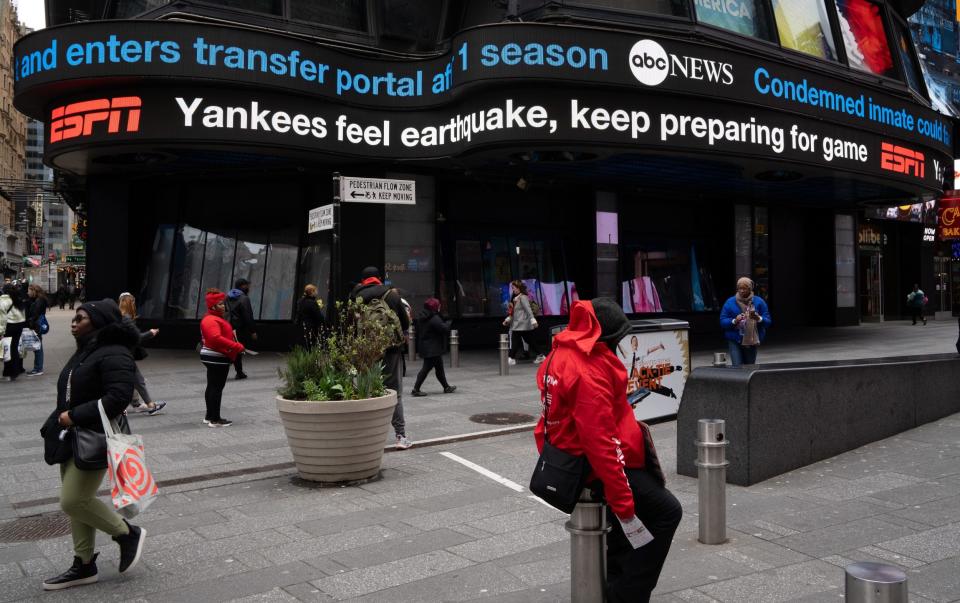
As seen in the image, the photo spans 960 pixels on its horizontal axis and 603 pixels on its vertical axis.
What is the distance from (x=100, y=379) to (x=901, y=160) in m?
20.2

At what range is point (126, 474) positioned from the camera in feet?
14.7

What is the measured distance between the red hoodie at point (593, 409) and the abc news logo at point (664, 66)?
507 inches

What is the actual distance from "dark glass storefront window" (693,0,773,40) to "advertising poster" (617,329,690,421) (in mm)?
10930

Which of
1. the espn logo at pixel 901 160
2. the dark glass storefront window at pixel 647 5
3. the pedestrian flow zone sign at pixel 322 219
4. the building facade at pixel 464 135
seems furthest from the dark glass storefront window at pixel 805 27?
the pedestrian flow zone sign at pixel 322 219

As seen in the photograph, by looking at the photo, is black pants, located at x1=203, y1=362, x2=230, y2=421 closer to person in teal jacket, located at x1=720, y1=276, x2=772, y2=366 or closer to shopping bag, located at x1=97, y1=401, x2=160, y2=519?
shopping bag, located at x1=97, y1=401, x2=160, y2=519

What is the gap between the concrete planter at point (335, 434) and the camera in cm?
664

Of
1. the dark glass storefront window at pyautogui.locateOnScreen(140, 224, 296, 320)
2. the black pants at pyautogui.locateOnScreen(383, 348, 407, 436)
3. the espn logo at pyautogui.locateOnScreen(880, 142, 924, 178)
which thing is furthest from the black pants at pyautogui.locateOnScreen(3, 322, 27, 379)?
the espn logo at pyautogui.locateOnScreen(880, 142, 924, 178)

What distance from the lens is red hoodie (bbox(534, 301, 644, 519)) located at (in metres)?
3.33

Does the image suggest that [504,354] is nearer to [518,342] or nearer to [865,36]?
[518,342]

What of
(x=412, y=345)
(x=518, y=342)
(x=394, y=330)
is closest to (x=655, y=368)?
(x=394, y=330)

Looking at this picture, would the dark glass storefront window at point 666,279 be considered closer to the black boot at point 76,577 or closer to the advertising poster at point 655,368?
the advertising poster at point 655,368

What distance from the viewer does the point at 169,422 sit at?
10031mm

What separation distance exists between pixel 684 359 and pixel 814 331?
56.1 ft

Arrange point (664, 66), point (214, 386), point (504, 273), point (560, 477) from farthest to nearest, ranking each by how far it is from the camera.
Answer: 1. point (504, 273)
2. point (664, 66)
3. point (214, 386)
4. point (560, 477)
